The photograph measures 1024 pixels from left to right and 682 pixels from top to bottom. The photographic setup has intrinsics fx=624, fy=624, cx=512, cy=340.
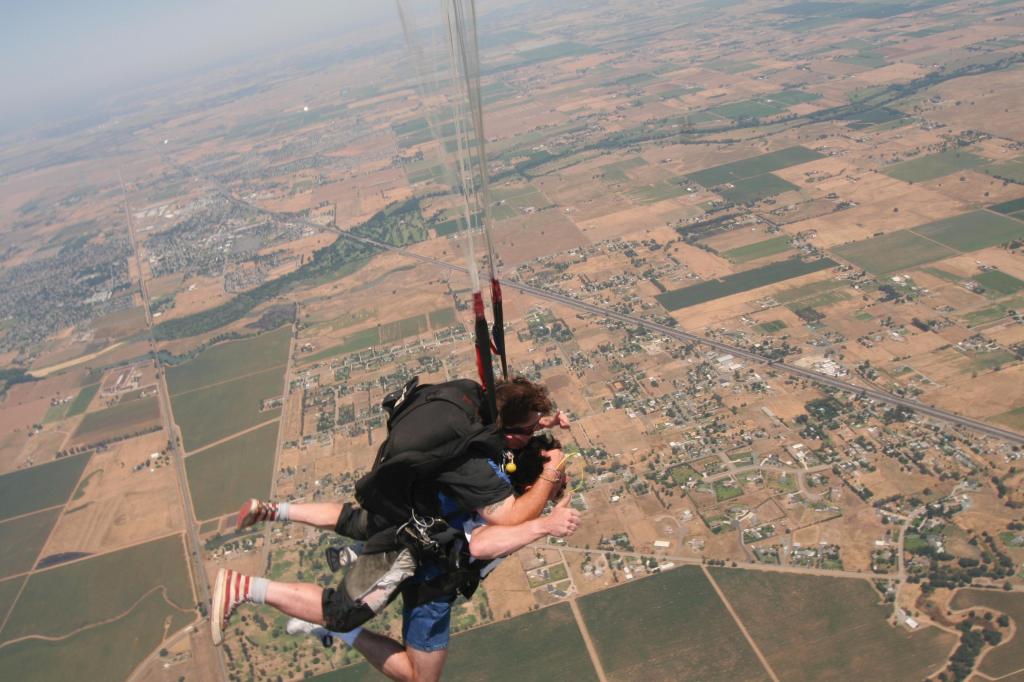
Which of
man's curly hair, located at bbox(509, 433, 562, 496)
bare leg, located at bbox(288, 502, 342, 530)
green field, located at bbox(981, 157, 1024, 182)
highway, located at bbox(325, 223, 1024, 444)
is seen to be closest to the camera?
man's curly hair, located at bbox(509, 433, 562, 496)

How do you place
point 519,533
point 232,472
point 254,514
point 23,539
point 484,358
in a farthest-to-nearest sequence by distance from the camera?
point 232,472 → point 23,539 → point 254,514 → point 484,358 → point 519,533

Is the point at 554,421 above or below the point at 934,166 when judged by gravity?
above

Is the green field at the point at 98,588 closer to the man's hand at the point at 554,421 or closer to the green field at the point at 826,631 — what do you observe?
the green field at the point at 826,631

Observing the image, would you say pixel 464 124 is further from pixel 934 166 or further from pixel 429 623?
pixel 934 166

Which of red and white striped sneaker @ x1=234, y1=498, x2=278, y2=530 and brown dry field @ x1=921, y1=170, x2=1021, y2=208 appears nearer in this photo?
red and white striped sneaker @ x1=234, y1=498, x2=278, y2=530

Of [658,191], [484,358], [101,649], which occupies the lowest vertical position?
[101,649]

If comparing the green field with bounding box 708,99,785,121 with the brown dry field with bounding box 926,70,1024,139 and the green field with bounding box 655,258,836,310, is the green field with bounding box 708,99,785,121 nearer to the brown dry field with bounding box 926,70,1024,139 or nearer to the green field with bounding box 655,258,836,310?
the brown dry field with bounding box 926,70,1024,139

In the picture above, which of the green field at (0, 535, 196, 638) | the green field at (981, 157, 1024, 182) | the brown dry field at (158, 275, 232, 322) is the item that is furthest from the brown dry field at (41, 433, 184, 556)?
the green field at (981, 157, 1024, 182)

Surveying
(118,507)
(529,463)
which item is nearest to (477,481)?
(529,463)
